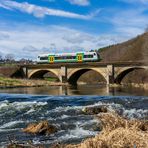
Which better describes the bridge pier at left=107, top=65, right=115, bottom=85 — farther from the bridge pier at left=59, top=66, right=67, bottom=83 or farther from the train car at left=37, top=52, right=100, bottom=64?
the bridge pier at left=59, top=66, right=67, bottom=83

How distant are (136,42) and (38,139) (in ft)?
580

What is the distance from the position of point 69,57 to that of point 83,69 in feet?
22.8

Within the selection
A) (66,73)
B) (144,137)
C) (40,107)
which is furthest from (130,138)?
(66,73)

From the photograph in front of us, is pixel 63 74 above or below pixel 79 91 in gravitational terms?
above

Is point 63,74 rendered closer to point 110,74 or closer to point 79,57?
point 79,57

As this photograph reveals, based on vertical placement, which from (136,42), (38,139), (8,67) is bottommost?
(38,139)

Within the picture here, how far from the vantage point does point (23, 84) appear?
89.0 metres

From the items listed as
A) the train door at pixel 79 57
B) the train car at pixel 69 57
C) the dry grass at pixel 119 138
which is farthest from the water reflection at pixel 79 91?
the dry grass at pixel 119 138

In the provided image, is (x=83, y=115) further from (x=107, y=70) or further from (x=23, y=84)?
(x=107, y=70)

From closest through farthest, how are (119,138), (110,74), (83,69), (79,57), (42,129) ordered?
(119,138)
(42,129)
(110,74)
(83,69)
(79,57)

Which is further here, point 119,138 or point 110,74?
point 110,74

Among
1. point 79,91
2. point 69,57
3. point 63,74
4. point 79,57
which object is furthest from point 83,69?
point 79,91

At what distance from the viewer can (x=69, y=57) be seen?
109812mm

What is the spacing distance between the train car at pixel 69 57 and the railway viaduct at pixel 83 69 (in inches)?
113
